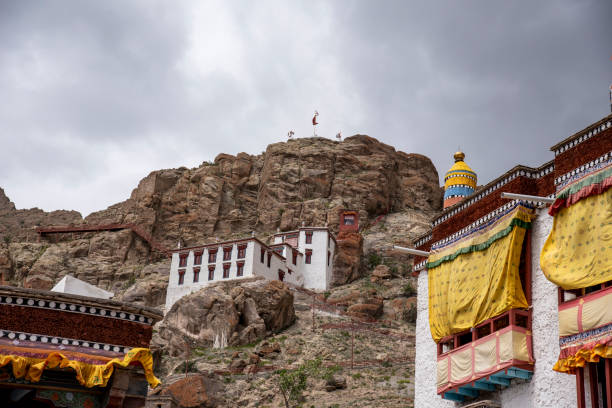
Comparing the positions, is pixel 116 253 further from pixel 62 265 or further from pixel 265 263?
pixel 265 263

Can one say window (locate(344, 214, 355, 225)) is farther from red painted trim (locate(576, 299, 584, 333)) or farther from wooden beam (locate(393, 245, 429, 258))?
red painted trim (locate(576, 299, 584, 333))

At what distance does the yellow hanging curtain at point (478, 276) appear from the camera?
21109mm

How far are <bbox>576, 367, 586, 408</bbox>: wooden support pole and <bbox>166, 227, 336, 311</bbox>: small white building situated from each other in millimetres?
50402

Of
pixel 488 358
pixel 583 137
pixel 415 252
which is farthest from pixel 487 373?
pixel 583 137

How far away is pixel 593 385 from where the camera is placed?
58.3 feet

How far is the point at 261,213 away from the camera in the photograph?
9325cm

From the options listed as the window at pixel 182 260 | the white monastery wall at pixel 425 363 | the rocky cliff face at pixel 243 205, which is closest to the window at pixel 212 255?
the window at pixel 182 260

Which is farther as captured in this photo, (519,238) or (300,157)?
(300,157)

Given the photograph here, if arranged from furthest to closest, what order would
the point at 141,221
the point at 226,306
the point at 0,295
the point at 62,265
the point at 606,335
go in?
the point at 141,221
the point at 62,265
the point at 226,306
the point at 0,295
the point at 606,335

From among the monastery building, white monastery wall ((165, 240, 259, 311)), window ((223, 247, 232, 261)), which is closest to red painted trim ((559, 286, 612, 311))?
the monastery building

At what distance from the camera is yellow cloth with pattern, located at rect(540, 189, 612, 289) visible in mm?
18125

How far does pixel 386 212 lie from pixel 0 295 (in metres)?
74.2

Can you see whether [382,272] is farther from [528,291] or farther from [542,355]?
[542,355]

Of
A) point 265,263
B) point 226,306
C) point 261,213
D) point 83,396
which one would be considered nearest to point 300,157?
point 261,213
